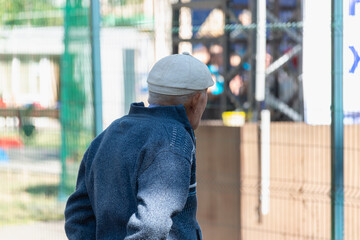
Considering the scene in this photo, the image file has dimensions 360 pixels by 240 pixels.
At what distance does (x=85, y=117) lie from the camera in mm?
5973

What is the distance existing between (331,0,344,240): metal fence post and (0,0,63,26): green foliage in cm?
311

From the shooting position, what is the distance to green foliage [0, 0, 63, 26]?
254 inches

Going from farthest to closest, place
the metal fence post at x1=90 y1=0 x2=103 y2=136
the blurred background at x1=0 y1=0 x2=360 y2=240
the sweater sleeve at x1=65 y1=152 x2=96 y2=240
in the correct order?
1. the metal fence post at x1=90 y1=0 x2=103 y2=136
2. the blurred background at x1=0 y1=0 x2=360 y2=240
3. the sweater sleeve at x1=65 y1=152 x2=96 y2=240

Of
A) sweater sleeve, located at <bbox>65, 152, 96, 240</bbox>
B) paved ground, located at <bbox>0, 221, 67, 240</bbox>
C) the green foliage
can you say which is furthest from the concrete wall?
sweater sleeve, located at <bbox>65, 152, 96, 240</bbox>

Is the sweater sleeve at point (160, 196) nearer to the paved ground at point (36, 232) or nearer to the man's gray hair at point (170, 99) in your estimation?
the man's gray hair at point (170, 99)

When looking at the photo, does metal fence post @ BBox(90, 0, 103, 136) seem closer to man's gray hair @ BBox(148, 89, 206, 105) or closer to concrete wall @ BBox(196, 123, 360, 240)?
concrete wall @ BBox(196, 123, 360, 240)

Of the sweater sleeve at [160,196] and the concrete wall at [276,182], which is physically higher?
the sweater sleeve at [160,196]

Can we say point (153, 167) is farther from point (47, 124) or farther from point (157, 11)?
point (47, 124)

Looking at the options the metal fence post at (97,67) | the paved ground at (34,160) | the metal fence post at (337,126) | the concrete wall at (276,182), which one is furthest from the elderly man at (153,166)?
the paved ground at (34,160)

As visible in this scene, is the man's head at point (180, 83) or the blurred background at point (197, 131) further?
the blurred background at point (197, 131)

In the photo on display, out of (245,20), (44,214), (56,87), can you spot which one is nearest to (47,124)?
(56,87)

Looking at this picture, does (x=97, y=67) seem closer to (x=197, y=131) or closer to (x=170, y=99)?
(x=197, y=131)

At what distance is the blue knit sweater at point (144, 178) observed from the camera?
6.68ft

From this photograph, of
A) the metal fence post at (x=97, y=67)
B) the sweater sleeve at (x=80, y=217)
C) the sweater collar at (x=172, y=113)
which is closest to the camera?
the sweater collar at (x=172, y=113)
